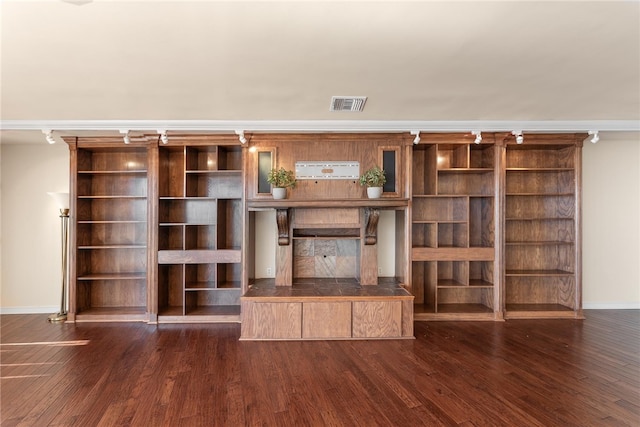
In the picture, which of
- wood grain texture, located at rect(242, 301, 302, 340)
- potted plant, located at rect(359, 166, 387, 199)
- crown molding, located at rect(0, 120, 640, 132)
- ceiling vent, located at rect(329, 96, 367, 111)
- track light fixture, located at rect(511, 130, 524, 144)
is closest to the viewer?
ceiling vent, located at rect(329, 96, 367, 111)

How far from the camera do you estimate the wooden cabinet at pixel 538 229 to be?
4.35 meters

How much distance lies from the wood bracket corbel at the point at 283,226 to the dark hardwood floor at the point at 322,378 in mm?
1235

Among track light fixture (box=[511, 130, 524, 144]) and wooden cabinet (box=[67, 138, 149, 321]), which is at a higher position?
track light fixture (box=[511, 130, 524, 144])

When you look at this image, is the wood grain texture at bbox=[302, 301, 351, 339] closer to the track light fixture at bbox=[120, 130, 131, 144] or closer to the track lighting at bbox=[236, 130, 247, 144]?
the track lighting at bbox=[236, 130, 247, 144]

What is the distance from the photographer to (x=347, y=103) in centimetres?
312

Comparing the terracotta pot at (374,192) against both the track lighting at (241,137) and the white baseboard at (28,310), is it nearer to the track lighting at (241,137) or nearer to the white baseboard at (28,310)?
the track lighting at (241,137)

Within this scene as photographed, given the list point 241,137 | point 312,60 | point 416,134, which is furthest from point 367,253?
point 312,60

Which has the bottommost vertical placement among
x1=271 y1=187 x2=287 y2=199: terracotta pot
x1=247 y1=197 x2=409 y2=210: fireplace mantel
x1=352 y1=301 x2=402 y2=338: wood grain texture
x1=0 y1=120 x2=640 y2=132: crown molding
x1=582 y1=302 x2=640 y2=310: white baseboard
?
x1=582 y1=302 x2=640 y2=310: white baseboard

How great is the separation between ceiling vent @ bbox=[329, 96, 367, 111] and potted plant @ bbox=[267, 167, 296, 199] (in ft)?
3.22

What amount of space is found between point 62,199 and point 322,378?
159 inches

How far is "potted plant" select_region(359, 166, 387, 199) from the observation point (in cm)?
377

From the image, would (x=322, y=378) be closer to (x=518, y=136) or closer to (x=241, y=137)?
(x=241, y=137)

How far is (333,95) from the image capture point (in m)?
2.94

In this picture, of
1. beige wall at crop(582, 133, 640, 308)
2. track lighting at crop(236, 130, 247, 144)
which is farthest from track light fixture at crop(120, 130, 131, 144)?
beige wall at crop(582, 133, 640, 308)
